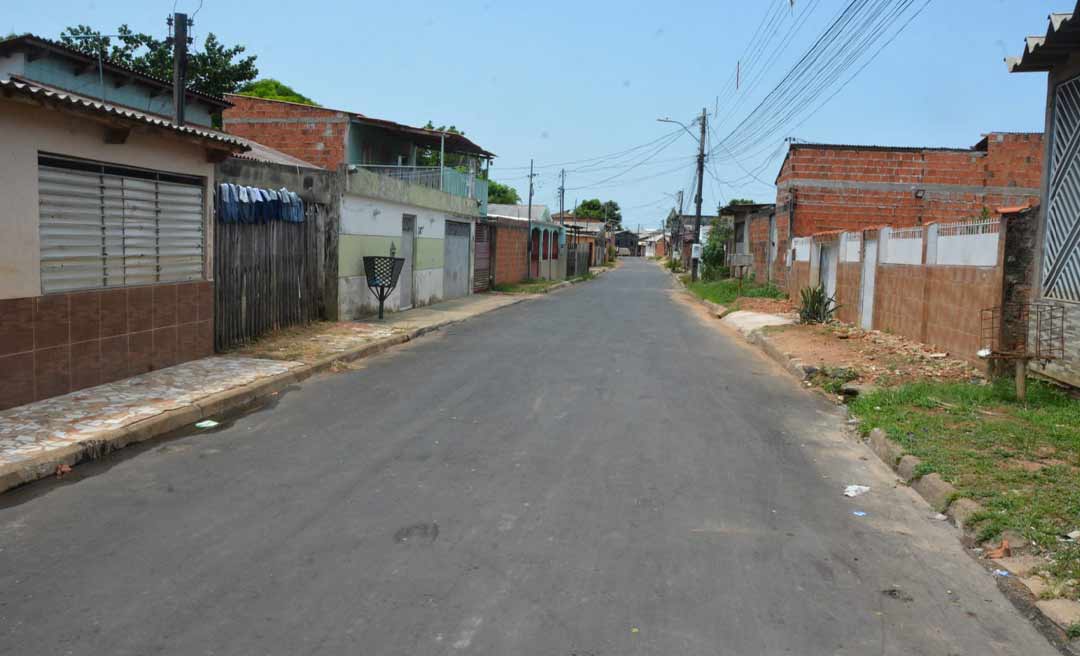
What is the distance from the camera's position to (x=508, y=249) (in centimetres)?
3694

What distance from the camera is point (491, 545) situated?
4.92m

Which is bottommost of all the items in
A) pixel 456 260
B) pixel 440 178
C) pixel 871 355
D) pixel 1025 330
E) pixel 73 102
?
pixel 871 355

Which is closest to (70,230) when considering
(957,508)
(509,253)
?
(957,508)

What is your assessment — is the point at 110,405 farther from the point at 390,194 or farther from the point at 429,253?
the point at 429,253

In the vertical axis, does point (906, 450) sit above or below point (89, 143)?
below

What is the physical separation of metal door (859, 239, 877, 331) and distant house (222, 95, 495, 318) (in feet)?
34.2

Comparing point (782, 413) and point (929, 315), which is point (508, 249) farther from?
point (782, 413)

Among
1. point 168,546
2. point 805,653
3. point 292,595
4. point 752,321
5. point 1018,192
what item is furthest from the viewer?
point 1018,192

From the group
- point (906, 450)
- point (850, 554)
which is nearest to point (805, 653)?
point (850, 554)

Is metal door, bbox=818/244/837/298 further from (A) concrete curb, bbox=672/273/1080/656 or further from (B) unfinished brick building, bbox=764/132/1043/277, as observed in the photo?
(A) concrete curb, bbox=672/273/1080/656

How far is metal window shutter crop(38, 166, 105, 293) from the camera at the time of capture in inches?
330

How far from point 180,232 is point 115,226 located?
1.36 meters

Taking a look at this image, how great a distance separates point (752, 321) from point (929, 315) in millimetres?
7846

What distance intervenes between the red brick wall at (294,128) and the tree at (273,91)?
11.5 metres
